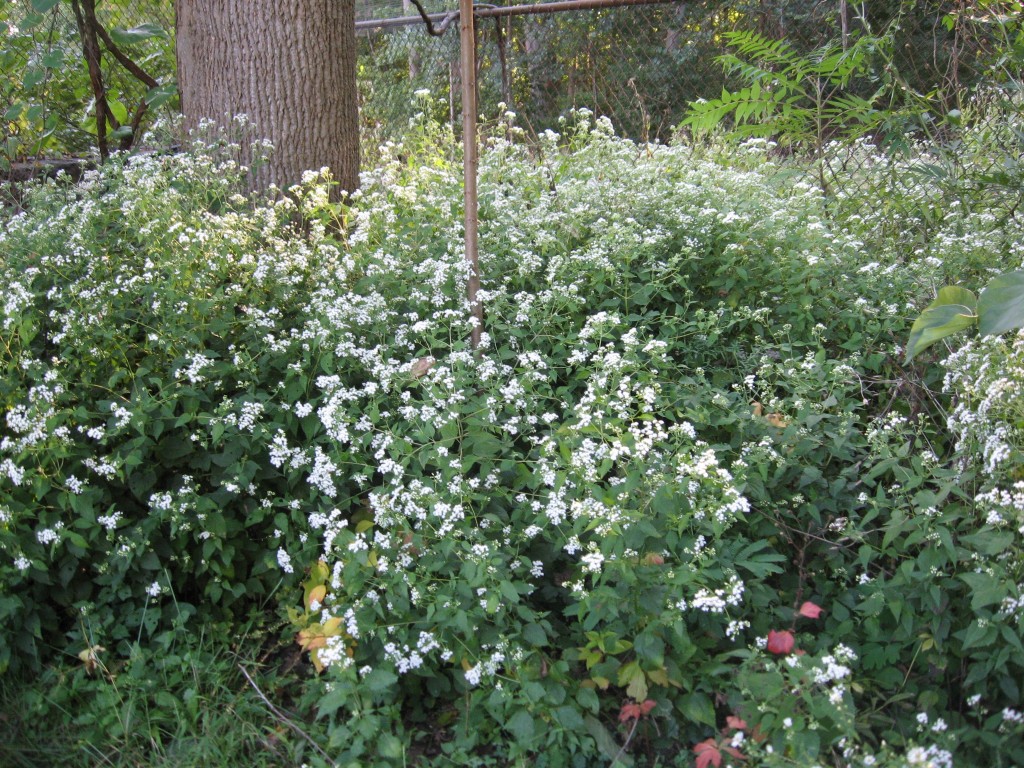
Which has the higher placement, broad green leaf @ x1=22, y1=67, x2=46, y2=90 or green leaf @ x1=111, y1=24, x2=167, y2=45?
green leaf @ x1=111, y1=24, x2=167, y2=45

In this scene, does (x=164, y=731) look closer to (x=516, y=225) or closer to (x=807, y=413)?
(x=807, y=413)

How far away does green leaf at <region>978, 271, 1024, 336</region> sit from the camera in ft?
6.30

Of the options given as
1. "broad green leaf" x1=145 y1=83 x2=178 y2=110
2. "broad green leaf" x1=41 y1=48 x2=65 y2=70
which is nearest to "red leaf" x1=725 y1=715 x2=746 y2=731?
"broad green leaf" x1=145 y1=83 x2=178 y2=110

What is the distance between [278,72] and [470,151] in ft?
5.04

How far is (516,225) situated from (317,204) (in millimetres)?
914

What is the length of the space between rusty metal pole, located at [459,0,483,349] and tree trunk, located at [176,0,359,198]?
132 centimetres

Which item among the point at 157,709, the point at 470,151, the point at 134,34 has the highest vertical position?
the point at 134,34

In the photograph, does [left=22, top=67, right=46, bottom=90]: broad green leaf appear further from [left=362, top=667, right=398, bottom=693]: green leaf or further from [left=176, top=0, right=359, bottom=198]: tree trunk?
[left=362, top=667, right=398, bottom=693]: green leaf

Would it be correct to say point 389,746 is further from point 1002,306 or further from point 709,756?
point 1002,306

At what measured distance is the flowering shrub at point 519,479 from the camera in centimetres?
229

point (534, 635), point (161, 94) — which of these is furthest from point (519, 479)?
point (161, 94)

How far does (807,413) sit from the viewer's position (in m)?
→ 2.78

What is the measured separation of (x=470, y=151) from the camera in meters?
3.37

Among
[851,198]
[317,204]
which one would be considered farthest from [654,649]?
[851,198]
